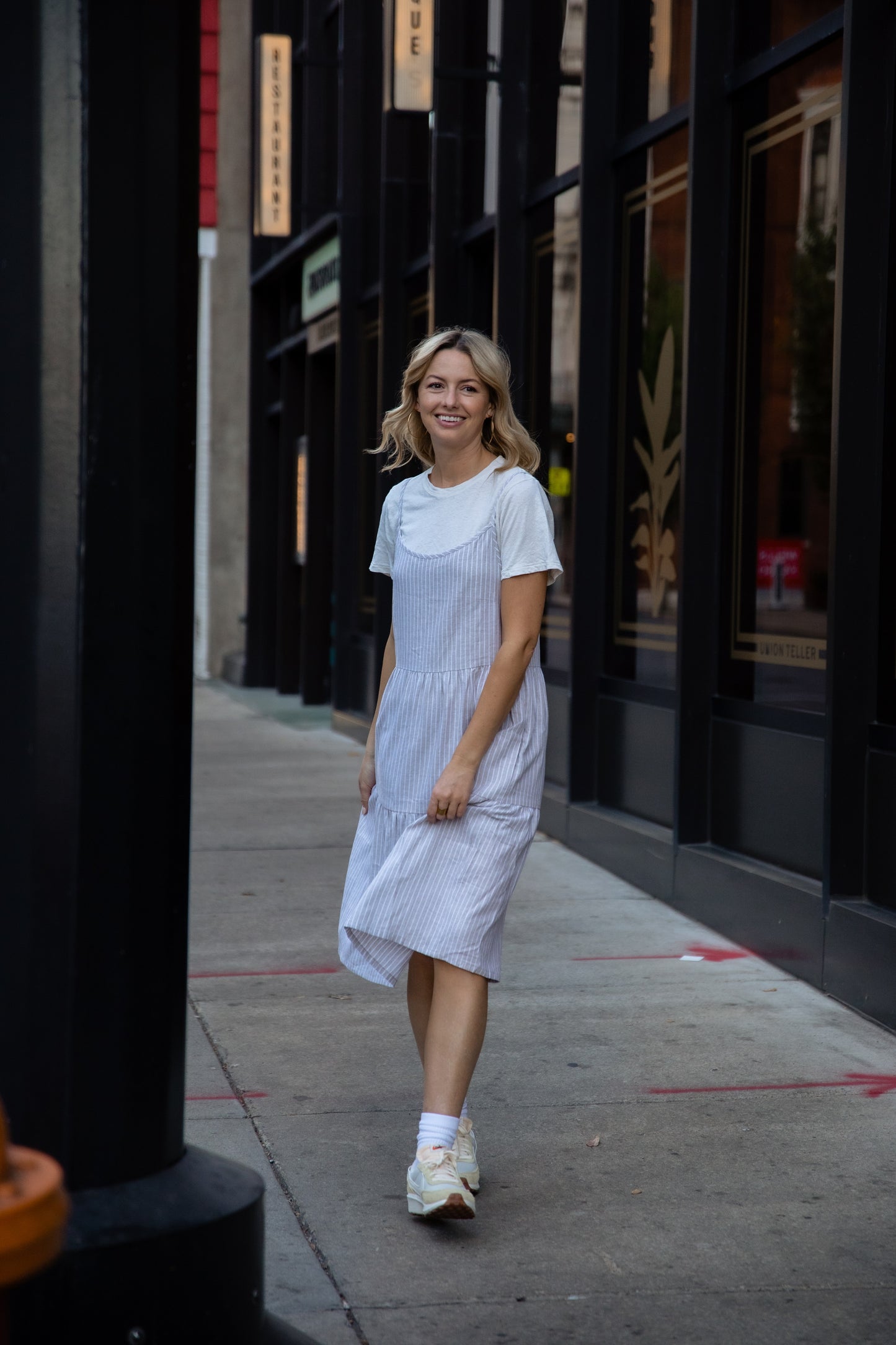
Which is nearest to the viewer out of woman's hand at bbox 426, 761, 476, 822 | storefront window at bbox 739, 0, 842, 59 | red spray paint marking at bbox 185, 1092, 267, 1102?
woman's hand at bbox 426, 761, 476, 822

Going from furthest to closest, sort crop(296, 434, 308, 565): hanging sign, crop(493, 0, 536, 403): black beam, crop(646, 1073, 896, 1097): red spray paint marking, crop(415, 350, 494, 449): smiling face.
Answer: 1. crop(296, 434, 308, 565): hanging sign
2. crop(493, 0, 536, 403): black beam
3. crop(646, 1073, 896, 1097): red spray paint marking
4. crop(415, 350, 494, 449): smiling face

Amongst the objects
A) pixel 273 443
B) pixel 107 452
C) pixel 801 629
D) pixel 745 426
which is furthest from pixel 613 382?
pixel 273 443

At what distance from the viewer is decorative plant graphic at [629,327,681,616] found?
24.6 ft

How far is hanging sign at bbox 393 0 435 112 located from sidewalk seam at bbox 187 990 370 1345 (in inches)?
276

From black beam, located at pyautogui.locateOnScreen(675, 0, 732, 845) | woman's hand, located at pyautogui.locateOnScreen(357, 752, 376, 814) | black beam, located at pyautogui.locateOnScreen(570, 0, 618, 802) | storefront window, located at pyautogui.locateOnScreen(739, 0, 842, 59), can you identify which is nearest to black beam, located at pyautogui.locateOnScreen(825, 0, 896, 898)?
storefront window, located at pyautogui.locateOnScreen(739, 0, 842, 59)

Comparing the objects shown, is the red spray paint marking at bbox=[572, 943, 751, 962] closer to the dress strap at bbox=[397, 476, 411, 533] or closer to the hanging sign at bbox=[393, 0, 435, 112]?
the dress strap at bbox=[397, 476, 411, 533]

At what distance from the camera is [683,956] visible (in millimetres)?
6121

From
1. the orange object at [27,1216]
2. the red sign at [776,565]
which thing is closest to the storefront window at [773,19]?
the red sign at [776,565]

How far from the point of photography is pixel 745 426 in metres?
6.82

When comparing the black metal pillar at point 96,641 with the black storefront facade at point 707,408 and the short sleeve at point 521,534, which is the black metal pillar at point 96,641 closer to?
the short sleeve at point 521,534

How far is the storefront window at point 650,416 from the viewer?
24.6 feet

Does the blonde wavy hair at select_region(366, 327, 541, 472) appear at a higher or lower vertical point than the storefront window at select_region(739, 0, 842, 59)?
lower

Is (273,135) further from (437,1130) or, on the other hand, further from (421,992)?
(437,1130)

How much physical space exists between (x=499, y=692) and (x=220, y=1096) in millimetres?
1559
